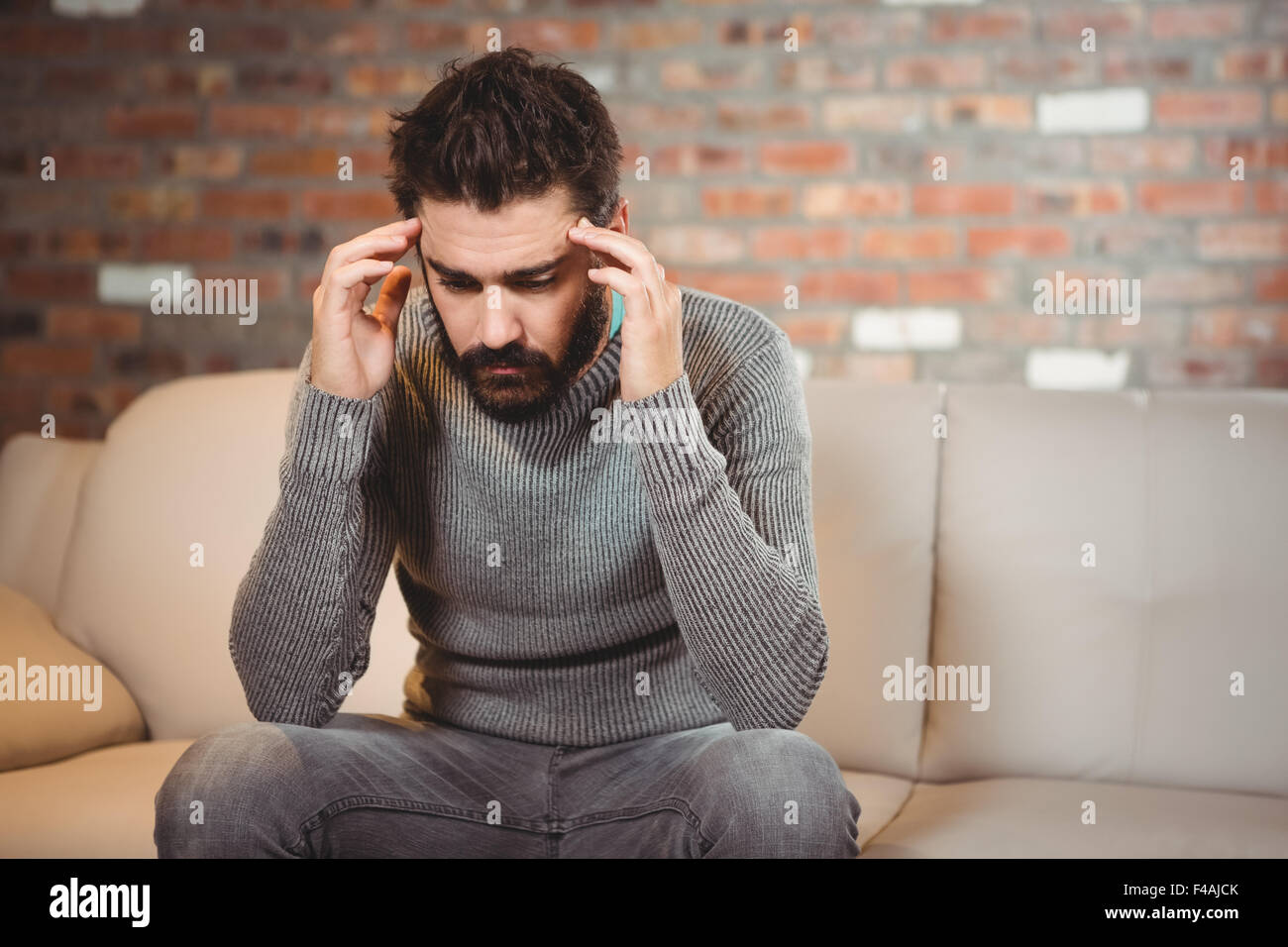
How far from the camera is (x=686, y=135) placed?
224cm

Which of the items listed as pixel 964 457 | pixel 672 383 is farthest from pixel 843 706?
pixel 672 383

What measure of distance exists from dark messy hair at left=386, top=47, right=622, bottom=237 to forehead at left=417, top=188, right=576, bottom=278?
0.01 metres

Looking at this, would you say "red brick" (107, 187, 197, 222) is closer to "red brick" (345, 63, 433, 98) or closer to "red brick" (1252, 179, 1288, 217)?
"red brick" (345, 63, 433, 98)

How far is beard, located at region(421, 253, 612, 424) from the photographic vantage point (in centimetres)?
124

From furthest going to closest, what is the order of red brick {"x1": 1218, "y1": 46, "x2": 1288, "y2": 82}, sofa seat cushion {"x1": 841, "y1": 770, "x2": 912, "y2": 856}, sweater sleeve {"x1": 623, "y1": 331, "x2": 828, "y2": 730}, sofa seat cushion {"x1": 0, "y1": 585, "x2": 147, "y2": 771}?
red brick {"x1": 1218, "y1": 46, "x2": 1288, "y2": 82} < sofa seat cushion {"x1": 0, "y1": 585, "x2": 147, "y2": 771} < sofa seat cushion {"x1": 841, "y1": 770, "x2": 912, "y2": 856} < sweater sleeve {"x1": 623, "y1": 331, "x2": 828, "y2": 730}

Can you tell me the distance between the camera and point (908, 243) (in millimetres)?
2189

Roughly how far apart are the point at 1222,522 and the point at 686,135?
1.17 metres

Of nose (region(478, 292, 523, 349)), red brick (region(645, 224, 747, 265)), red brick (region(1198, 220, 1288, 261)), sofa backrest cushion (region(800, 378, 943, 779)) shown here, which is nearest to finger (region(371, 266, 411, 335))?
nose (region(478, 292, 523, 349))

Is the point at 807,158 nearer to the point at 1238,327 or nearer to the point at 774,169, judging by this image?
the point at 774,169

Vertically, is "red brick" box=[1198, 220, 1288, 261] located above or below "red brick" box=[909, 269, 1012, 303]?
above

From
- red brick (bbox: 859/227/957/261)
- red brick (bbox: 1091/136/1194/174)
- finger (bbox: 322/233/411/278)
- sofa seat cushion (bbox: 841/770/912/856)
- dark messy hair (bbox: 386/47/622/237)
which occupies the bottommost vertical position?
sofa seat cushion (bbox: 841/770/912/856)

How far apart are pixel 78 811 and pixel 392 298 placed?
70 cm

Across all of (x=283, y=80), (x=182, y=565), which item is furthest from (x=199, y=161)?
(x=182, y=565)
